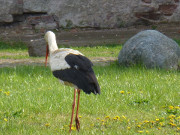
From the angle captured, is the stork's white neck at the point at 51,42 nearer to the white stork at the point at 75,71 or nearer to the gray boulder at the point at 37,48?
the white stork at the point at 75,71

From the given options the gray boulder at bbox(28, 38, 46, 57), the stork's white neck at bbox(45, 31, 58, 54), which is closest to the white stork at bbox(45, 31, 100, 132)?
the stork's white neck at bbox(45, 31, 58, 54)

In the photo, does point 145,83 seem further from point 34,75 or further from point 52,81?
point 34,75

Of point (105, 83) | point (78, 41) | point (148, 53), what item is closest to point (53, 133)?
point (105, 83)

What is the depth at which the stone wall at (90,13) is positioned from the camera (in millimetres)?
15969

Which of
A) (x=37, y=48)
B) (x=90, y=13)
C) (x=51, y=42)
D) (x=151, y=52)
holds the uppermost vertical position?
(x=51, y=42)

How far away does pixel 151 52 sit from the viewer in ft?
30.3

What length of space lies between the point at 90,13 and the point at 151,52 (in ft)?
23.8

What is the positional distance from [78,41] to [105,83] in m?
7.92

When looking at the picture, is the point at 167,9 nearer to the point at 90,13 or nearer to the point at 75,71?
the point at 90,13

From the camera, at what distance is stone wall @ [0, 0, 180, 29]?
1597 centimetres

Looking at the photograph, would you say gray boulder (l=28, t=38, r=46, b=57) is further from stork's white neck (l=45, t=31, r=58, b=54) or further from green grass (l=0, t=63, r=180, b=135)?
stork's white neck (l=45, t=31, r=58, b=54)

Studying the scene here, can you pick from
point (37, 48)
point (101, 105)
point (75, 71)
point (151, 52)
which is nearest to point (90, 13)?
point (37, 48)

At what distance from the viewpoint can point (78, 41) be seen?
1537cm

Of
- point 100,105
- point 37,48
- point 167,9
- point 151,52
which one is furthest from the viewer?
point 167,9
